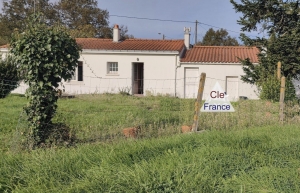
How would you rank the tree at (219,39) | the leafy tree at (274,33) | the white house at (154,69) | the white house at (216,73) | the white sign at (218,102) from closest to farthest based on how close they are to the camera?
the white sign at (218,102) < the leafy tree at (274,33) < the white house at (216,73) < the white house at (154,69) < the tree at (219,39)

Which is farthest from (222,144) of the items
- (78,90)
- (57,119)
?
(78,90)

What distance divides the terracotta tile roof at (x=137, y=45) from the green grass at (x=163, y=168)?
1520 centimetres

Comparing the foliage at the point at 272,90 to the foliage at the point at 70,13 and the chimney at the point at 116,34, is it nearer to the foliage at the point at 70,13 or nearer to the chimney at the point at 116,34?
the chimney at the point at 116,34

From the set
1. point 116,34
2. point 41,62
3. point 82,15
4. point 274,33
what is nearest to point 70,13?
point 82,15

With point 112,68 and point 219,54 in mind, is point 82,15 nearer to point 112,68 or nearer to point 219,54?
point 112,68

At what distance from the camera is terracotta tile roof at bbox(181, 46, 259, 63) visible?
1952cm

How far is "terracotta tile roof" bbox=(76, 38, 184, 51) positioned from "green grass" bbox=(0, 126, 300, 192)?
15.2 metres

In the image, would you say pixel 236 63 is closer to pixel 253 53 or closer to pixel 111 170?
pixel 253 53

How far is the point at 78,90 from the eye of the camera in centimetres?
2039

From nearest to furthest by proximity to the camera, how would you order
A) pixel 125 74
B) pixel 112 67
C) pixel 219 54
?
pixel 125 74, pixel 112 67, pixel 219 54

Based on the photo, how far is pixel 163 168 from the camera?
3.92 m

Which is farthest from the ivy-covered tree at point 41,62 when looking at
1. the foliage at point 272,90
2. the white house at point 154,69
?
the white house at point 154,69

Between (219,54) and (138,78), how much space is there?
245 inches

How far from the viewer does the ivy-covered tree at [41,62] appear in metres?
5.57
